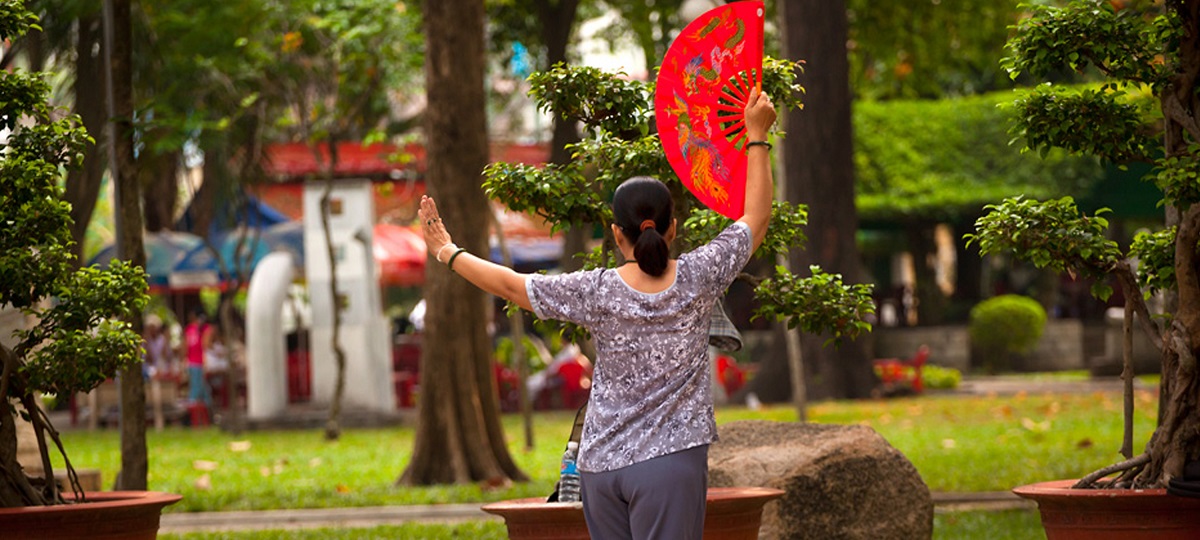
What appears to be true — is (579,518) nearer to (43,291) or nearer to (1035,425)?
(43,291)

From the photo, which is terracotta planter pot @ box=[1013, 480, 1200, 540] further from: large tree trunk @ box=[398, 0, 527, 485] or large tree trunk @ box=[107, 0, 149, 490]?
large tree trunk @ box=[398, 0, 527, 485]

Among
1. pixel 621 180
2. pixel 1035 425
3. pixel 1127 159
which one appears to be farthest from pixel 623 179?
pixel 1035 425

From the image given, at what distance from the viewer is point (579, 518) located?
6070mm

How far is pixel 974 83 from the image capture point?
35.8 meters

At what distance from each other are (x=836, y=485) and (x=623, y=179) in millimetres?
2195

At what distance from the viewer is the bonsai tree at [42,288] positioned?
6773 mm

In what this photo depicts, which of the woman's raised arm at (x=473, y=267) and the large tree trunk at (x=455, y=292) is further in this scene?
the large tree trunk at (x=455, y=292)

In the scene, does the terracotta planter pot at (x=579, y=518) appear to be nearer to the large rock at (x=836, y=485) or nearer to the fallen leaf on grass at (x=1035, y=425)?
the large rock at (x=836, y=485)

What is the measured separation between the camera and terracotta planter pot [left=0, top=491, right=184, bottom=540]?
6344 mm

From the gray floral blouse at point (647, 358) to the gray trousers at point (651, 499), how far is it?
0.11 feet

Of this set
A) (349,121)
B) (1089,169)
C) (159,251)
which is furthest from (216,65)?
(1089,169)

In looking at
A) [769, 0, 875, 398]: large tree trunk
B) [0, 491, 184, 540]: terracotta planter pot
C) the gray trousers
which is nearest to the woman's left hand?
the gray trousers

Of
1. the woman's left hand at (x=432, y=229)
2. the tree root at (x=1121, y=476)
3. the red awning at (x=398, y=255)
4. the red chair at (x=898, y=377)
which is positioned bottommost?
the red chair at (x=898, y=377)

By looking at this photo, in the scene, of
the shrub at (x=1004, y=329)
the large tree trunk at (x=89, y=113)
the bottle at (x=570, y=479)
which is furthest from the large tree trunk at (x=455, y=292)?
the shrub at (x=1004, y=329)
